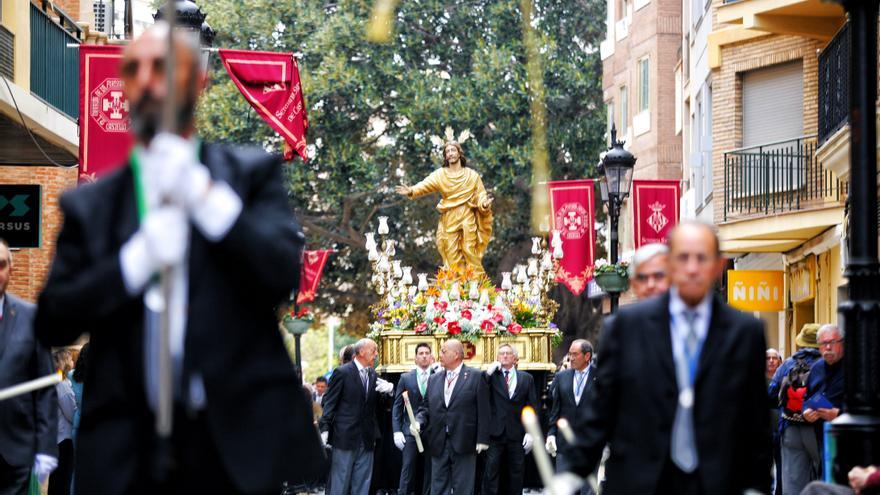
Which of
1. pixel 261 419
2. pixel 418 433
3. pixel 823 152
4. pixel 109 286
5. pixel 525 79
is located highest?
pixel 525 79

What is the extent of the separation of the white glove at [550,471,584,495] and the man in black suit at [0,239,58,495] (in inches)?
130

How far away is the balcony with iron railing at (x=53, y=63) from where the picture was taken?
22500 mm

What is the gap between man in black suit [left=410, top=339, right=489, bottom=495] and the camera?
832 inches

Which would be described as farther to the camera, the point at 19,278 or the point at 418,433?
the point at 19,278

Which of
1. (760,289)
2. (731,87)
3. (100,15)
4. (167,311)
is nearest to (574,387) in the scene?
(167,311)

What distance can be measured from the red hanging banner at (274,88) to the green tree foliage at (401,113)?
26.5 m

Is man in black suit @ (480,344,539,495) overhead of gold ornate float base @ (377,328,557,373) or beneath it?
beneath

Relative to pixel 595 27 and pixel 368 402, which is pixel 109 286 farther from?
pixel 595 27

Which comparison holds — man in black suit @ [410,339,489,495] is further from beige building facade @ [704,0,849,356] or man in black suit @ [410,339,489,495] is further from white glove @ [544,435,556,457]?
beige building facade @ [704,0,849,356]

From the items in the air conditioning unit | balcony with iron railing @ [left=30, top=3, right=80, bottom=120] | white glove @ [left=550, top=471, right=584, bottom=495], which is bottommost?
white glove @ [left=550, top=471, right=584, bottom=495]

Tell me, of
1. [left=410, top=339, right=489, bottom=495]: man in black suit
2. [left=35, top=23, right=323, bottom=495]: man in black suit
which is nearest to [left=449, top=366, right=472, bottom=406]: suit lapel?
[left=410, top=339, right=489, bottom=495]: man in black suit

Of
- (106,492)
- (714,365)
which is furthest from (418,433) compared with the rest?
(106,492)

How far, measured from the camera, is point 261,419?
521 centimetres

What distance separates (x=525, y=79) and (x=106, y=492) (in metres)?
44.2
